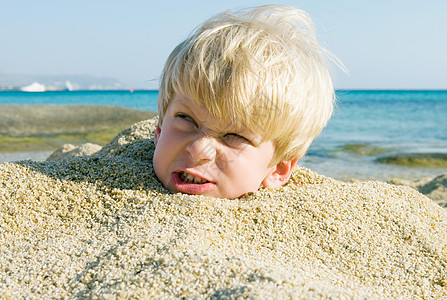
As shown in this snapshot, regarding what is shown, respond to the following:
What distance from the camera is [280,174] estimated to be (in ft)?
8.93

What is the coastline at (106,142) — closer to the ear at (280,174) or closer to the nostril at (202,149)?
the ear at (280,174)

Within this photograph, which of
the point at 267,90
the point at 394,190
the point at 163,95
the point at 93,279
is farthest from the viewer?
the point at 394,190

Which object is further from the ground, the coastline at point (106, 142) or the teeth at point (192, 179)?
the teeth at point (192, 179)

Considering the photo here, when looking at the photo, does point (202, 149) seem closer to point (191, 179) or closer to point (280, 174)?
point (191, 179)

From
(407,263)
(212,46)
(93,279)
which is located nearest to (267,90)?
(212,46)

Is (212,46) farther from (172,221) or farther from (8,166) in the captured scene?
(8,166)

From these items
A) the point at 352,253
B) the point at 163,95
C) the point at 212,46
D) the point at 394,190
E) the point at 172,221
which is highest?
the point at 212,46

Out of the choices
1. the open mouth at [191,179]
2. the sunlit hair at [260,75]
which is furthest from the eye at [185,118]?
the open mouth at [191,179]

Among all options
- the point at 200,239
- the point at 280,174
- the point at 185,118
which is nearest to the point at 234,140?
the point at 185,118

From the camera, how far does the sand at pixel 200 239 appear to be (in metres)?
1.51

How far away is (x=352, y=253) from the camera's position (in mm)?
2057

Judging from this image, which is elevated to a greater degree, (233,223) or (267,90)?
(267,90)

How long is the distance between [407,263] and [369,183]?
3.37ft

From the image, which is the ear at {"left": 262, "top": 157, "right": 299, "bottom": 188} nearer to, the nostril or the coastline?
the nostril
